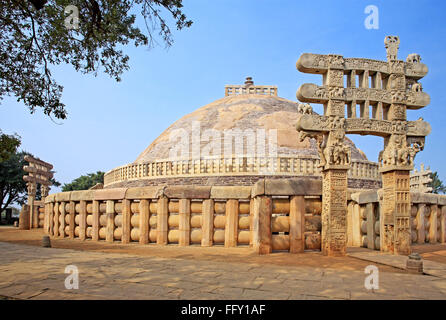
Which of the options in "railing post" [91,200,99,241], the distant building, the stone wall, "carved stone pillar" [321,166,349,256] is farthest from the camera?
the distant building

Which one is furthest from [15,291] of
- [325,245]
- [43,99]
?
[325,245]

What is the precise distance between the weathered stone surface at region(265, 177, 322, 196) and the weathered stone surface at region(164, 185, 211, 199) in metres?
1.78

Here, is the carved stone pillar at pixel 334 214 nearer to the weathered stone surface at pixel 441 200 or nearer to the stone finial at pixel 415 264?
the stone finial at pixel 415 264

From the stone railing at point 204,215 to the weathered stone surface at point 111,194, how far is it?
0.03 m

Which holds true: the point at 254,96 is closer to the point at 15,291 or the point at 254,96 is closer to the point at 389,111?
the point at 389,111

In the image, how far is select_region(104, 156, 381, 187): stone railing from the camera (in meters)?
16.6

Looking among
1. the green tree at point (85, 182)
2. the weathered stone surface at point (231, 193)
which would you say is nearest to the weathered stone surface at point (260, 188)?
the weathered stone surface at point (231, 193)

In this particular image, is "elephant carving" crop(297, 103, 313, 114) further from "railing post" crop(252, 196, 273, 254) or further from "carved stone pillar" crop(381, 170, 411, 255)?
"carved stone pillar" crop(381, 170, 411, 255)

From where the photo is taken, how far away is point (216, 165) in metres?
16.9

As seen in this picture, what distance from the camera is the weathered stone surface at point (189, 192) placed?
8117 mm

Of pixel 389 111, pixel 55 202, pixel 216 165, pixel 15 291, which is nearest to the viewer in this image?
pixel 15 291

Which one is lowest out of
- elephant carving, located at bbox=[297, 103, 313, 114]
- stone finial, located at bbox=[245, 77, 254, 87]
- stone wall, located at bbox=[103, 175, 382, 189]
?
stone wall, located at bbox=[103, 175, 382, 189]

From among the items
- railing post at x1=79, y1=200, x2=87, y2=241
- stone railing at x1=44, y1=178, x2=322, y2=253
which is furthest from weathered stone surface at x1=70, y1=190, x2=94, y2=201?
railing post at x1=79, y1=200, x2=87, y2=241

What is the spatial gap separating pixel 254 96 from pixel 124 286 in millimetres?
26563
